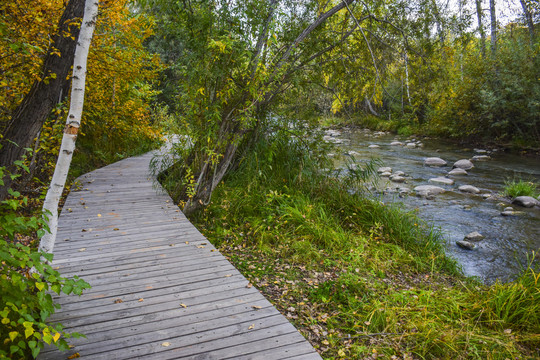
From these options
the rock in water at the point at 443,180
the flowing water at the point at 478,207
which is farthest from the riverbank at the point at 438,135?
the rock in water at the point at 443,180

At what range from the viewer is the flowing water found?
5.63 metres

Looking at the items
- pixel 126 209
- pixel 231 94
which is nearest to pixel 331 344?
pixel 126 209

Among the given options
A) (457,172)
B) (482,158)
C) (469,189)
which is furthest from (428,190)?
(482,158)

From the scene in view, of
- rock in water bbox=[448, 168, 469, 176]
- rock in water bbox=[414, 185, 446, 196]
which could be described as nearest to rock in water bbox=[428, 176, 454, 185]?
rock in water bbox=[414, 185, 446, 196]

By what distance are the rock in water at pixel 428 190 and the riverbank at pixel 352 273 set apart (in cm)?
229

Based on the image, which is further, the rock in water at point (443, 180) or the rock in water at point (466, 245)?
the rock in water at point (443, 180)

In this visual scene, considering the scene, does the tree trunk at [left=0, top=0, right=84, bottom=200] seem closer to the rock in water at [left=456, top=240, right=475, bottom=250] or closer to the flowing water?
the flowing water

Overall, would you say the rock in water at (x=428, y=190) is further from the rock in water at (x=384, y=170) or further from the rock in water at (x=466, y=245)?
the rock in water at (x=466, y=245)

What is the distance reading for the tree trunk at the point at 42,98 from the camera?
4.45 metres

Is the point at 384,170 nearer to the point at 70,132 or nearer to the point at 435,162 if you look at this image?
the point at 435,162

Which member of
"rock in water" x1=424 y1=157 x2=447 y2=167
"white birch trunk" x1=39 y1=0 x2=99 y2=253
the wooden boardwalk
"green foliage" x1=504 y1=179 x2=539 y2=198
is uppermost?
"white birch trunk" x1=39 y1=0 x2=99 y2=253

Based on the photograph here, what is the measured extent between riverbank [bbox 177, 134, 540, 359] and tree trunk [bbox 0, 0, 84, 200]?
263 centimetres

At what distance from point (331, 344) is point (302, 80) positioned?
480 cm

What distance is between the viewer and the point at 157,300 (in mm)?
2902
